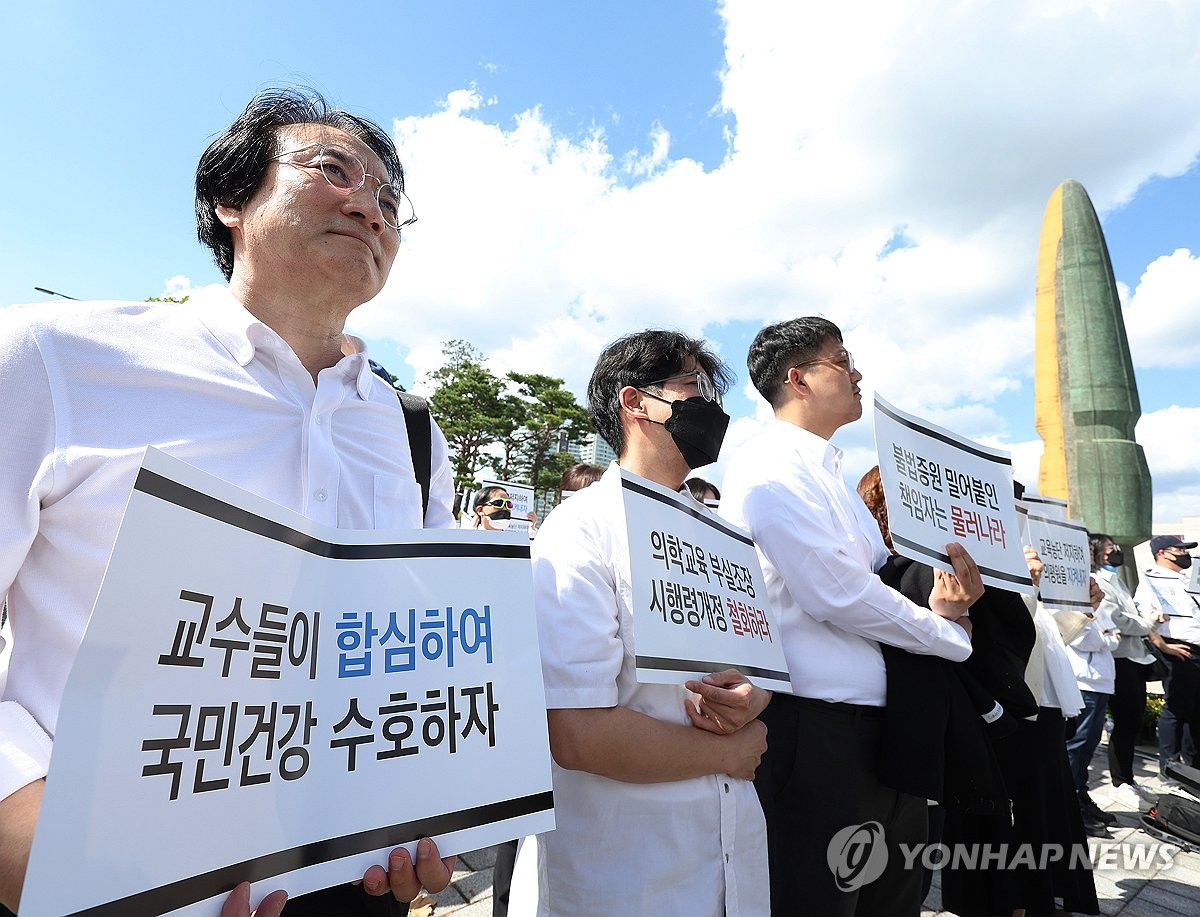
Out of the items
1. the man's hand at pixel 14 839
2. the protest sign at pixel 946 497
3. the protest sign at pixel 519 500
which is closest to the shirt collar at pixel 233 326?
the man's hand at pixel 14 839

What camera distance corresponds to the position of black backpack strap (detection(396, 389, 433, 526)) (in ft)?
5.29

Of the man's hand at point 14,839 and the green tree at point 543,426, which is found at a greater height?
the green tree at point 543,426

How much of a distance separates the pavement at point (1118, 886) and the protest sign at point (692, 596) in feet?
7.91

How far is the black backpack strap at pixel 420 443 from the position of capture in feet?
5.29

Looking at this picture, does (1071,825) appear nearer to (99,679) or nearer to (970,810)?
(970,810)

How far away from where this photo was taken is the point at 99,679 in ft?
2.56

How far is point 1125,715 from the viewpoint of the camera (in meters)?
5.94

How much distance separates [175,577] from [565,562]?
1.03 meters

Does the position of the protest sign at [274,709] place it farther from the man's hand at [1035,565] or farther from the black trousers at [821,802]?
the man's hand at [1035,565]

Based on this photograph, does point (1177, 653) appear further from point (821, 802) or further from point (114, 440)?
point (114, 440)

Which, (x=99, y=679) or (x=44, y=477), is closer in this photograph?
(x=99, y=679)

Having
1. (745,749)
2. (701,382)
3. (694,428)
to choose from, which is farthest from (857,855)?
(701,382)

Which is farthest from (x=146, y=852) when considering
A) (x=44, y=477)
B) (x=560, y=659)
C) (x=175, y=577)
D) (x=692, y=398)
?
(x=692, y=398)

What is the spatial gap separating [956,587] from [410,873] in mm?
1951
